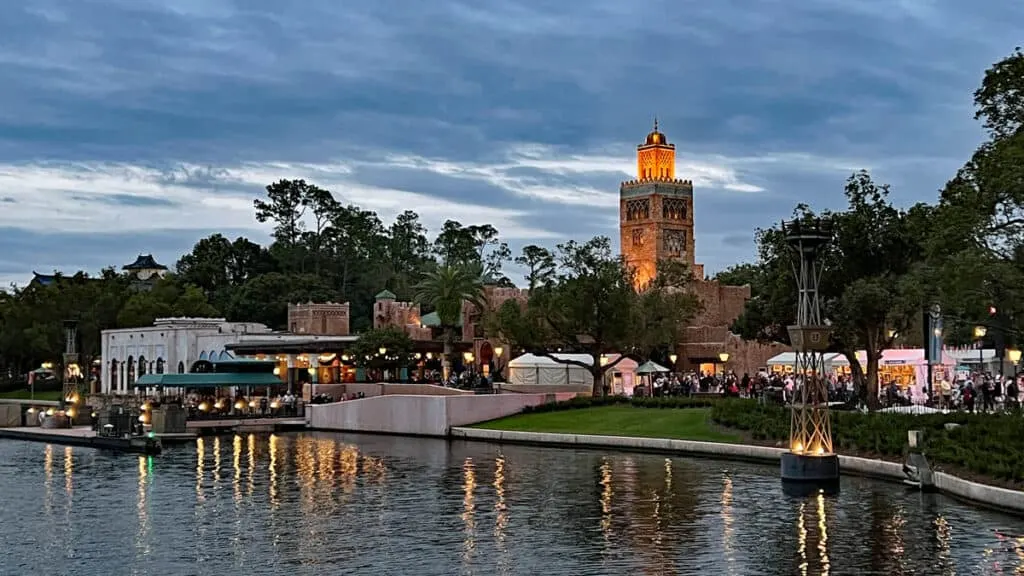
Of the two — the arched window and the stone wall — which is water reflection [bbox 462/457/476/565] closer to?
the arched window

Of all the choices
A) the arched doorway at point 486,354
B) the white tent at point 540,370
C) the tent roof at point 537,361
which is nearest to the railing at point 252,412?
the white tent at point 540,370

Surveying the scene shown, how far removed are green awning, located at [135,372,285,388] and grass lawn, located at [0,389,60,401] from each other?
35961 millimetres

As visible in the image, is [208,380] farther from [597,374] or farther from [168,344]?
[168,344]

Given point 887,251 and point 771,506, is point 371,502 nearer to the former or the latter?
point 771,506

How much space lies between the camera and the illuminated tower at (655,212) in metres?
151

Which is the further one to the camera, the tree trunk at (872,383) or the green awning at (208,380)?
the green awning at (208,380)

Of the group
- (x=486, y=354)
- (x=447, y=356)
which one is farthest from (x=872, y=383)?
(x=447, y=356)

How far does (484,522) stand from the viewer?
31.7 metres

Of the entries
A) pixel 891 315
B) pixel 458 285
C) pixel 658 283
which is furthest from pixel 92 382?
pixel 891 315

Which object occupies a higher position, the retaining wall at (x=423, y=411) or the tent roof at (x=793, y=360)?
the tent roof at (x=793, y=360)

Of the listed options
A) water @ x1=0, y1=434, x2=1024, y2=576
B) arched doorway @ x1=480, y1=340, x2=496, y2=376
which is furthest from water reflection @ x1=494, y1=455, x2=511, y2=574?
arched doorway @ x1=480, y1=340, x2=496, y2=376

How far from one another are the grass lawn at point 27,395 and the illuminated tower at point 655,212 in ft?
220

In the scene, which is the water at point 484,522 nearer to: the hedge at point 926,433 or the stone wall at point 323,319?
the hedge at point 926,433

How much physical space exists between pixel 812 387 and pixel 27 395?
89347mm
